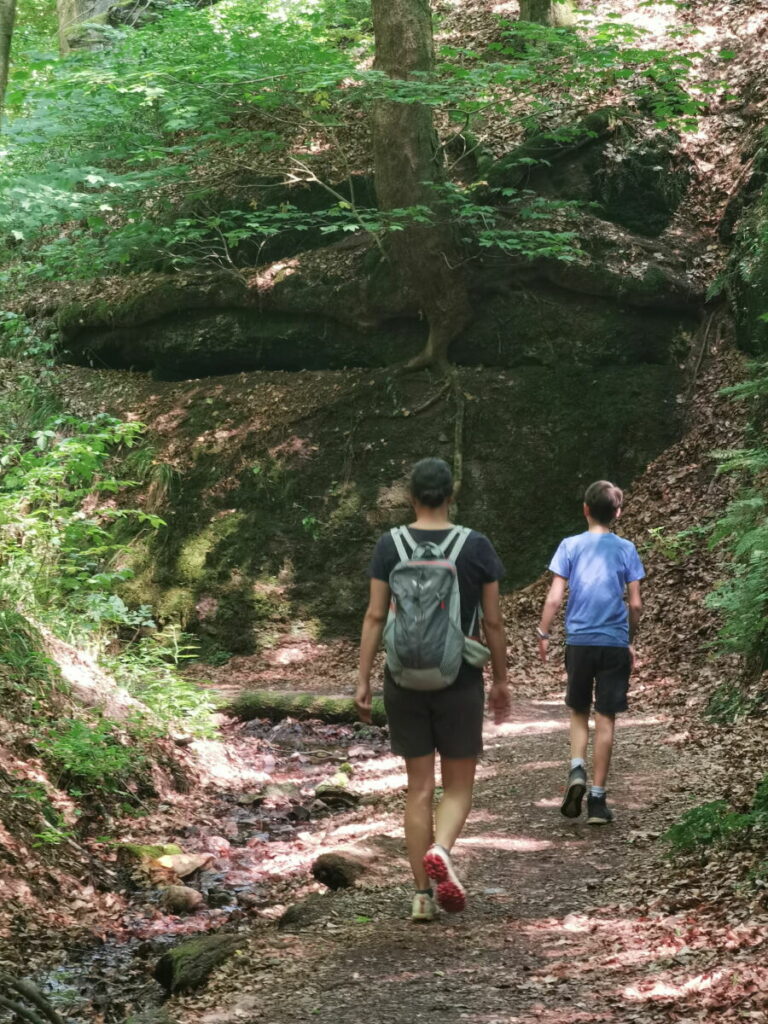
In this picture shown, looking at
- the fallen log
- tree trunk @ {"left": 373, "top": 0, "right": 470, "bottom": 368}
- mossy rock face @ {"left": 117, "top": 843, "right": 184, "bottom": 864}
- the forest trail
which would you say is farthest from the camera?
tree trunk @ {"left": 373, "top": 0, "right": 470, "bottom": 368}

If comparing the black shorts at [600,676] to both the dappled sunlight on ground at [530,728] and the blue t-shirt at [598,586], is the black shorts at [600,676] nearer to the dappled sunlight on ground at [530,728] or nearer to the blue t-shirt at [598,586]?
the blue t-shirt at [598,586]

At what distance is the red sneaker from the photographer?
438cm

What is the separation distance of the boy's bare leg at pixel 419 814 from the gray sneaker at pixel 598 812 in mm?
1655

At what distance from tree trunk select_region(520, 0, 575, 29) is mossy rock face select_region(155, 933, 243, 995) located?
14.7m

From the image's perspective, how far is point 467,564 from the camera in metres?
4.48

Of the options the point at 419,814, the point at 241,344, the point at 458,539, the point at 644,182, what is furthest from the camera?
the point at 241,344

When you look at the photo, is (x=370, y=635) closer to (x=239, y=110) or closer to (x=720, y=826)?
(x=720, y=826)

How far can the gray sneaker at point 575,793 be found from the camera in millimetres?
6070

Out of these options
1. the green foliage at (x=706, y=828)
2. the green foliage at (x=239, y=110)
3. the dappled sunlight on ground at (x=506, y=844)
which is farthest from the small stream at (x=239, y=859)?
the green foliage at (x=239, y=110)

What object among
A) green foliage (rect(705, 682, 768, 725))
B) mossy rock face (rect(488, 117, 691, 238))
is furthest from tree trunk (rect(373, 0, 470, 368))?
green foliage (rect(705, 682, 768, 725))

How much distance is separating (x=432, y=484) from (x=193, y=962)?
7.79 feet

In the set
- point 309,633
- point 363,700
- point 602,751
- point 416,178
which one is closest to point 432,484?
point 363,700

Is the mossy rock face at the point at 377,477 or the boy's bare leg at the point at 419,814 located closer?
the boy's bare leg at the point at 419,814

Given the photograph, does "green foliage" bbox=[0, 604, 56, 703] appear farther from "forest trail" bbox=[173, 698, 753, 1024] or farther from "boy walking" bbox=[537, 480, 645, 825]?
"boy walking" bbox=[537, 480, 645, 825]
